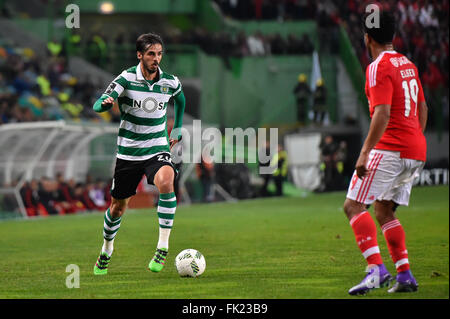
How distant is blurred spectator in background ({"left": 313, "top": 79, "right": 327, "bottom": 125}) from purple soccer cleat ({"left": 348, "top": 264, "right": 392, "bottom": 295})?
23555mm

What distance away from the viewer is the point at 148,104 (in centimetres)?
853

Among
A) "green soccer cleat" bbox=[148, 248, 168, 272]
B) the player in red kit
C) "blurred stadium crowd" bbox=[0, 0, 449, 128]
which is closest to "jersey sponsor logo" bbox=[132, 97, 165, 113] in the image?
"green soccer cleat" bbox=[148, 248, 168, 272]

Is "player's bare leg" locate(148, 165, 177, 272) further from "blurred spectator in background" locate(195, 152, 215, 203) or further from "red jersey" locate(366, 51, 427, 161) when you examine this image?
"blurred spectator in background" locate(195, 152, 215, 203)

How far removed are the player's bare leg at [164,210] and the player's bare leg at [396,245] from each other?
88.9 inches

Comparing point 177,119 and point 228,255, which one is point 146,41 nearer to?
point 177,119

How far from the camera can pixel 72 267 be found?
9367 millimetres

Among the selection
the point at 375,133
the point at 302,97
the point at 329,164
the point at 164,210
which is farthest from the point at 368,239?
the point at 302,97

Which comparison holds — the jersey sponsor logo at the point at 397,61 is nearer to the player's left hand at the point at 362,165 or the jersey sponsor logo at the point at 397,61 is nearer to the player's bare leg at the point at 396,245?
the player's left hand at the point at 362,165

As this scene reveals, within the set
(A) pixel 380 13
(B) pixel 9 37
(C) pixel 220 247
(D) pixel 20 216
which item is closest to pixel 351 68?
(B) pixel 9 37

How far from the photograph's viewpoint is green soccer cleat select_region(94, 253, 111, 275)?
28.3 ft

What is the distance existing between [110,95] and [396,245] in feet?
9.97

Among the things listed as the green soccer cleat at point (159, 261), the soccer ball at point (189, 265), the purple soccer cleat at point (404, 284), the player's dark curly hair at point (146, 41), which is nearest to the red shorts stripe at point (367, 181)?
Result: the purple soccer cleat at point (404, 284)
